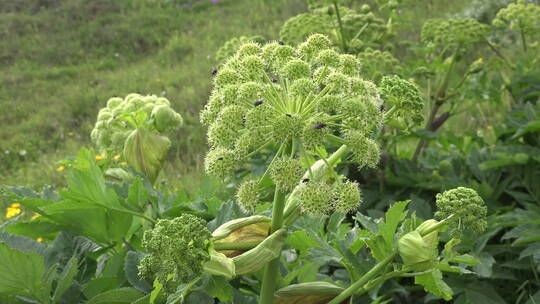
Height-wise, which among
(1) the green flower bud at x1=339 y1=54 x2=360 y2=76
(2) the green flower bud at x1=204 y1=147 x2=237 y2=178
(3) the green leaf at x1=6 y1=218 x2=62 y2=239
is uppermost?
(1) the green flower bud at x1=339 y1=54 x2=360 y2=76

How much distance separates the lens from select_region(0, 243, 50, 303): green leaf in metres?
1.48

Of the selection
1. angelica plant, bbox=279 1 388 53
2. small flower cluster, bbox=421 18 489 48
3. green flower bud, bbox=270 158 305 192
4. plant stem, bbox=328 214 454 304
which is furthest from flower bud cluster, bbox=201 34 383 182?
small flower cluster, bbox=421 18 489 48

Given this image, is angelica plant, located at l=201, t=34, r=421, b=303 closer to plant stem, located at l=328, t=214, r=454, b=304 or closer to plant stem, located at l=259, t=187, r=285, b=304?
plant stem, located at l=259, t=187, r=285, b=304

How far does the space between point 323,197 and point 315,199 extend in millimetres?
19

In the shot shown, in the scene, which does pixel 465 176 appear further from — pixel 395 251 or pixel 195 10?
pixel 195 10

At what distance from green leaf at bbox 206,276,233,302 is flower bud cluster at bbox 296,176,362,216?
273 mm

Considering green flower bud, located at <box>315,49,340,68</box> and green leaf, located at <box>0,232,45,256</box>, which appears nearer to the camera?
green flower bud, located at <box>315,49,340,68</box>

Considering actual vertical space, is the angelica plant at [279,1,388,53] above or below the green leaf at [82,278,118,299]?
above

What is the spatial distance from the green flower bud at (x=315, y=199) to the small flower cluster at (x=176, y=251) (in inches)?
9.4

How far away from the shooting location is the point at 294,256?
2002 millimetres

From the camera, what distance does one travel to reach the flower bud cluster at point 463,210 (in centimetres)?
143

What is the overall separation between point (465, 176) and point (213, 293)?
97.9 inches

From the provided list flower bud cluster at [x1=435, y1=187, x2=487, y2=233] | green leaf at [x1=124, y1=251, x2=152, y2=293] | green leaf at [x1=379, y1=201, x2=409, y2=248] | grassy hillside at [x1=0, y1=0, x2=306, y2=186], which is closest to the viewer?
flower bud cluster at [x1=435, y1=187, x2=487, y2=233]

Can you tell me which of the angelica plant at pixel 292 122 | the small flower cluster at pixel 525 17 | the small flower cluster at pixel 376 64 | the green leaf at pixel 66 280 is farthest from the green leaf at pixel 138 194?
the small flower cluster at pixel 525 17
